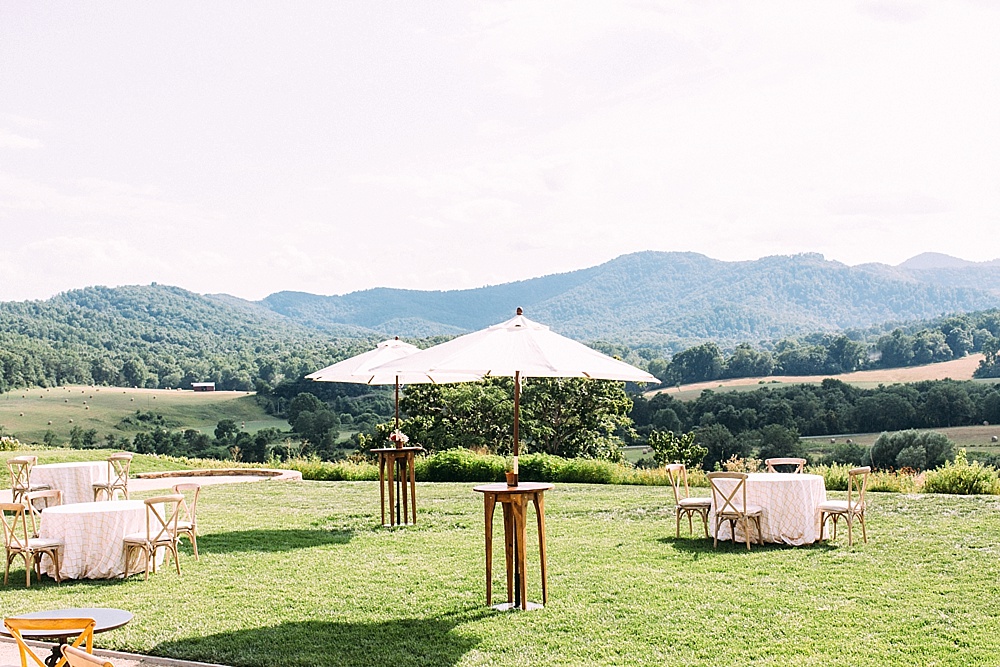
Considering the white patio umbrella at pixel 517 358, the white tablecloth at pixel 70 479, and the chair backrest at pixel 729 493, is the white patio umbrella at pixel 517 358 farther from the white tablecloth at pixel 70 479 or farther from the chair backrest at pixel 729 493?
the white tablecloth at pixel 70 479

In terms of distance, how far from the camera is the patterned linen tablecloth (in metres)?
9.93

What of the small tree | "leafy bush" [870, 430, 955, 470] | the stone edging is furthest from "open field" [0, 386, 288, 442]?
the stone edging

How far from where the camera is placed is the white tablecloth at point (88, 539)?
8.79 metres

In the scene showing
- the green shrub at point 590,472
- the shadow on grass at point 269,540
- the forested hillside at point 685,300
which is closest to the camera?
the shadow on grass at point 269,540

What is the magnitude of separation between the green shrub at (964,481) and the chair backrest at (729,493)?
22.6 ft

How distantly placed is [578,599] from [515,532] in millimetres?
833

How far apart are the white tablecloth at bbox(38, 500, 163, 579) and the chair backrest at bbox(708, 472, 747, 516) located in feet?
19.4

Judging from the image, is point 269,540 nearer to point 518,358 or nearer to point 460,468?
point 518,358

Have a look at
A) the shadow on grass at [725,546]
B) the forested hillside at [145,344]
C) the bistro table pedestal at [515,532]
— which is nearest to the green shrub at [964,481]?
the shadow on grass at [725,546]

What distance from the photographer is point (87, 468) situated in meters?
13.3

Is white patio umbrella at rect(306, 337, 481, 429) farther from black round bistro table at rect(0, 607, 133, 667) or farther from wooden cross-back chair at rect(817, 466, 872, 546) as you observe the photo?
black round bistro table at rect(0, 607, 133, 667)

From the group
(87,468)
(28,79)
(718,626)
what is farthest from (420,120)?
(718,626)

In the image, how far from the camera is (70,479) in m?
13.2

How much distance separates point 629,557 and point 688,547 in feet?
2.86
